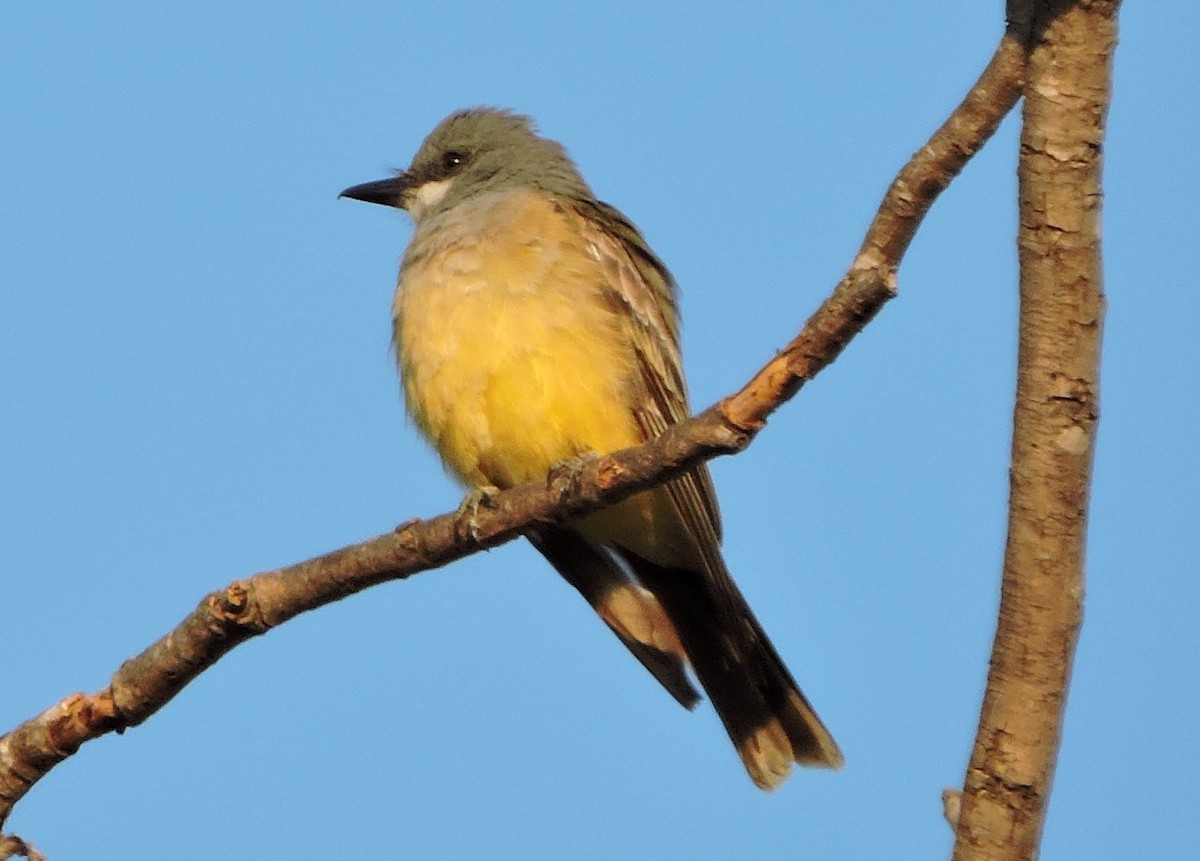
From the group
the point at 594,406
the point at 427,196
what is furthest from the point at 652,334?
the point at 427,196

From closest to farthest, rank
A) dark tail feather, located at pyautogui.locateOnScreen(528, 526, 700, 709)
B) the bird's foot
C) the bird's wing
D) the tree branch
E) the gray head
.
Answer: the tree branch < the bird's foot < the bird's wing < dark tail feather, located at pyautogui.locateOnScreen(528, 526, 700, 709) < the gray head

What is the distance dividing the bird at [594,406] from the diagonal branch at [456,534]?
0.95 metres

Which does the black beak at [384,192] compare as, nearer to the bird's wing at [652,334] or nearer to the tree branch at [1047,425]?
the bird's wing at [652,334]

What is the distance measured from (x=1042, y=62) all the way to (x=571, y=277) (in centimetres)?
358

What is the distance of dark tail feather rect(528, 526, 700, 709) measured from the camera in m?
7.42

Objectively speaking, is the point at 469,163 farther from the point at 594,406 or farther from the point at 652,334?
the point at 594,406

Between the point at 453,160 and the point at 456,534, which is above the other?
the point at 453,160

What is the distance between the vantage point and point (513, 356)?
705 centimetres

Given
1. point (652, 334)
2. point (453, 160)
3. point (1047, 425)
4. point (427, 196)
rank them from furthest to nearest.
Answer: point (453, 160)
point (427, 196)
point (652, 334)
point (1047, 425)

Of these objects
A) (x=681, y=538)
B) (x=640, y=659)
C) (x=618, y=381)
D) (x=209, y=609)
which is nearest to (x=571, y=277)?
(x=618, y=381)

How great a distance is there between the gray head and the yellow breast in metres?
1.30

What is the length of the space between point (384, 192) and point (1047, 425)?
5.79 m

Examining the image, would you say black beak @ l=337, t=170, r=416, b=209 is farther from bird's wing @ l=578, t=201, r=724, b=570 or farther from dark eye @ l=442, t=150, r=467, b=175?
bird's wing @ l=578, t=201, r=724, b=570

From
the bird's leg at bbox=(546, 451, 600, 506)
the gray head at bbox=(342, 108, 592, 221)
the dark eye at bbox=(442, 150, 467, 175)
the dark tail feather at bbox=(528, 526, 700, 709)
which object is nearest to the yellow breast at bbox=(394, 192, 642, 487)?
the dark tail feather at bbox=(528, 526, 700, 709)
